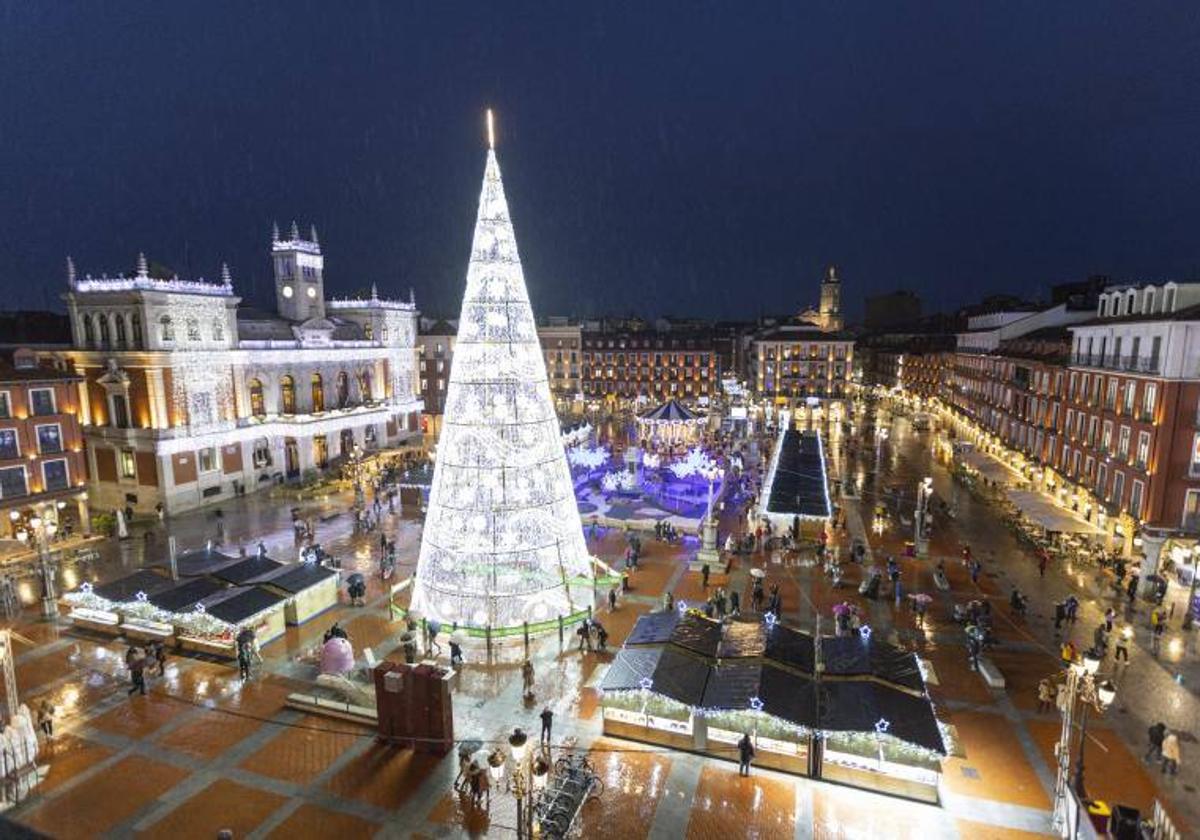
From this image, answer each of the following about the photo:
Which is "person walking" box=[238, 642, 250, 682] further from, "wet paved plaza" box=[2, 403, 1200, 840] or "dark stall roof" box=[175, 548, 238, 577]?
"dark stall roof" box=[175, 548, 238, 577]

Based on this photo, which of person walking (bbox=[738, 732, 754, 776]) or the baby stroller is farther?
the baby stroller

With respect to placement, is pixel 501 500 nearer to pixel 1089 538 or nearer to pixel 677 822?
pixel 677 822

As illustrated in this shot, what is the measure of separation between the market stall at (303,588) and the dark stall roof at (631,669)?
1259cm

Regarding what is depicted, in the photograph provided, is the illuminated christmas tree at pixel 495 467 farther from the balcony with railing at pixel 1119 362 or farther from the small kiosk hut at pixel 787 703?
the balcony with railing at pixel 1119 362

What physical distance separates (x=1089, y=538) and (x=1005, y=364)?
70.2 ft

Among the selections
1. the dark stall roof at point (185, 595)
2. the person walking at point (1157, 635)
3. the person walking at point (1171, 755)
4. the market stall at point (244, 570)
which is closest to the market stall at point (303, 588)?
the market stall at point (244, 570)

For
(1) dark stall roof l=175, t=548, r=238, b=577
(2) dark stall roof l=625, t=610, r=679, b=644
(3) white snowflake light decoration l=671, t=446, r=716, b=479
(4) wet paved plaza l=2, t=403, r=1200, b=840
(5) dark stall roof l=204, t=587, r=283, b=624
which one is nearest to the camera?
(4) wet paved plaza l=2, t=403, r=1200, b=840

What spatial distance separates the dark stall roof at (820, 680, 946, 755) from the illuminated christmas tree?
30.0ft

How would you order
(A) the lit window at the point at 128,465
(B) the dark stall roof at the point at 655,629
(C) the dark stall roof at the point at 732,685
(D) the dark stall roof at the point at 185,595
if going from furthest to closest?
(A) the lit window at the point at 128,465 → (D) the dark stall roof at the point at 185,595 → (B) the dark stall roof at the point at 655,629 → (C) the dark stall roof at the point at 732,685

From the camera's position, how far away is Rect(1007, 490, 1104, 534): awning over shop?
99.2 feet

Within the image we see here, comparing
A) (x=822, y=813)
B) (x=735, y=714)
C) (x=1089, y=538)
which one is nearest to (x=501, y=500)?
(x=735, y=714)

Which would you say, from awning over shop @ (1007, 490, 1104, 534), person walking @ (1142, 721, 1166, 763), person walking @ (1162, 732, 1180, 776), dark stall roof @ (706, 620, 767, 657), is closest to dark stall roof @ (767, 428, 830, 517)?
awning over shop @ (1007, 490, 1104, 534)

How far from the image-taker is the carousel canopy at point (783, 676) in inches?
591

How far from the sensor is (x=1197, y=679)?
2002 centimetres
